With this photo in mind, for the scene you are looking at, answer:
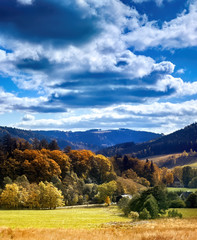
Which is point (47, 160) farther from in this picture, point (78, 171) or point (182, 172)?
point (182, 172)

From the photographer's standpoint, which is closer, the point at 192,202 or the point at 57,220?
the point at 57,220

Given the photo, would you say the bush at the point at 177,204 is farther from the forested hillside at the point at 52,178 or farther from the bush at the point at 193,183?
the bush at the point at 193,183

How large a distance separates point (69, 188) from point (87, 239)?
243 ft

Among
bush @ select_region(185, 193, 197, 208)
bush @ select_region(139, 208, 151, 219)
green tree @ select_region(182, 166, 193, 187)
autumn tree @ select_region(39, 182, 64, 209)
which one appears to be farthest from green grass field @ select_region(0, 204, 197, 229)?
green tree @ select_region(182, 166, 193, 187)

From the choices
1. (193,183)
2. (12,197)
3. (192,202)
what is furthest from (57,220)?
(193,183)

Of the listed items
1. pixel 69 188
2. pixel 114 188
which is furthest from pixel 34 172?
pixel 114 188

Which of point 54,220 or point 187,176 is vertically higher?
point 54,220

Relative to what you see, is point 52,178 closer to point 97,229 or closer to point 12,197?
point 12,197

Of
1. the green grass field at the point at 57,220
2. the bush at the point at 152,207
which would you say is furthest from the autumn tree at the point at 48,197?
the bush at the point at 152,207

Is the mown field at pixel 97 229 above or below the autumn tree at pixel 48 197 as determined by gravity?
above

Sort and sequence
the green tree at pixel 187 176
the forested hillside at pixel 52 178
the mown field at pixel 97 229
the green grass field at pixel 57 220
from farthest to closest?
the green tree at pixel 187 176
the forested hillside at pixel 52 178
the green grass field at pixel 57 220
the mown field at pixel 97 229

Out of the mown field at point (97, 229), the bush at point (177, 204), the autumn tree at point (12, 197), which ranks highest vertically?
the mown field at point (97, 229)

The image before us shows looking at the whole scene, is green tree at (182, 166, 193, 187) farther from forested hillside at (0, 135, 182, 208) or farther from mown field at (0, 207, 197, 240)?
mown field at (0, 207, 197, 240)

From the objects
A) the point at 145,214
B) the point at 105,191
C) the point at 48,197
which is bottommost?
the point at 105,191
